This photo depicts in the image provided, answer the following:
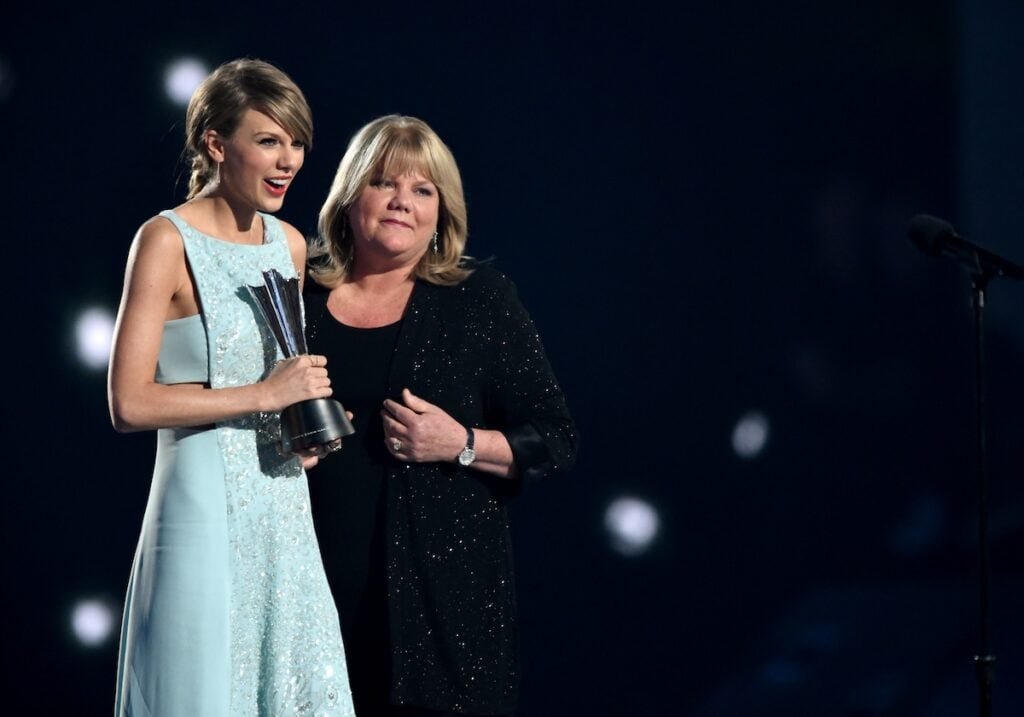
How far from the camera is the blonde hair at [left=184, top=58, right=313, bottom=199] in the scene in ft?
5.84

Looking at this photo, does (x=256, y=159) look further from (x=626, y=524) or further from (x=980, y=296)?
(x=626, y=524)

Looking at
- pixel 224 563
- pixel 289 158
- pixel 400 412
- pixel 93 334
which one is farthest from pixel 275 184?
pixel 93 334

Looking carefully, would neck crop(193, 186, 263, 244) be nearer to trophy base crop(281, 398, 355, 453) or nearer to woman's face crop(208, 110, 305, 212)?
woman's face crop(208, 110, 305, 212)

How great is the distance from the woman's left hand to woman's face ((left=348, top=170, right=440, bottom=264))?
26 cm

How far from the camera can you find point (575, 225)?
3.01 metres

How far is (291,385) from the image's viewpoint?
5.69 feet

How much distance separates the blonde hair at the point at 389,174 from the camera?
2.13 meters

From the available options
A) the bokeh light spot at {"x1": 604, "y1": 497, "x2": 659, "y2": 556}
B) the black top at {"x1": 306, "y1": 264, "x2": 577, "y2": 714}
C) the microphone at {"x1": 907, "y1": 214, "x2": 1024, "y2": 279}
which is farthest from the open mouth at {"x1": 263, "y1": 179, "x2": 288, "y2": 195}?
the bokeh light spot at {"x1": 604, "y1": 497, "x2": 659, "y2": 556}

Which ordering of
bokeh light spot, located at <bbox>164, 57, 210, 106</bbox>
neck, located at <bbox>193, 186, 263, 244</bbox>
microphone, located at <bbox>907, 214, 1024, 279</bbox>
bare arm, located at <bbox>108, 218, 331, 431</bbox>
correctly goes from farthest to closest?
bokeh light spot, located at <bbox>164, 57, 210, 106</bbox> < microphone, located at <bbox>907, 214, 1024, 279</bbox> < neck, located at <bbox>193, 186, 263, 244</bbox> < bare arm, located at <bbox>108, 218, 331, 431</bbox>

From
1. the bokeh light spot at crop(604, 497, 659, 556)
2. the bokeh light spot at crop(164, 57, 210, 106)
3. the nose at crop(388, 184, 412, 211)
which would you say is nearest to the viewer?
the nose at crop(388, 184, 412, 211)

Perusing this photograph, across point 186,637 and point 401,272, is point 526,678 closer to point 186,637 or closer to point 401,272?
point 401,272

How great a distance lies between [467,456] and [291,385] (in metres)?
0.44

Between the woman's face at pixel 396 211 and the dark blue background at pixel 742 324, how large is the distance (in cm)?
84

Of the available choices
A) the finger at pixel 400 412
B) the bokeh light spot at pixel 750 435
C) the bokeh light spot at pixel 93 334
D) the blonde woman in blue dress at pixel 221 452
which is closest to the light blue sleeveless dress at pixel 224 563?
the blonde woman in blue dress at pixel 221 452
